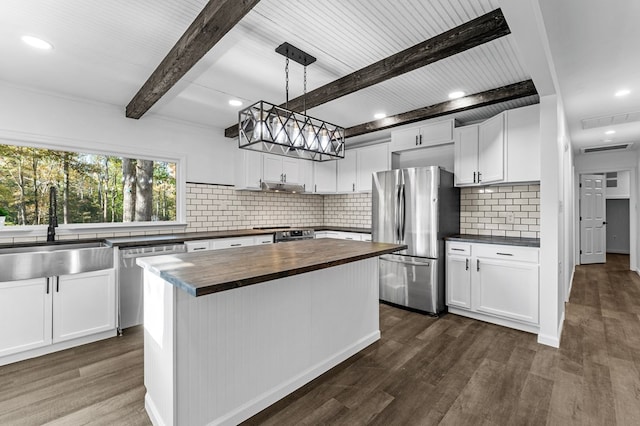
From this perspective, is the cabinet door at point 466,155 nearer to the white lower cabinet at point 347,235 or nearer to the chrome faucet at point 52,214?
the white lower cabinet at point 347,235

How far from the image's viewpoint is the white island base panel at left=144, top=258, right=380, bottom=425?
1.64 m

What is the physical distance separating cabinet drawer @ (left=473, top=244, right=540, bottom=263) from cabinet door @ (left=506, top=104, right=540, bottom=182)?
2.54 feet

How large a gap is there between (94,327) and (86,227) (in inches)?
44.9

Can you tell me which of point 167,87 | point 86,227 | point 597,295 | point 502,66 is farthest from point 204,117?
point 597,295

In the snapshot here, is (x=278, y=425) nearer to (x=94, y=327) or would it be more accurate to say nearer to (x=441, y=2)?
(x=94, y=327)

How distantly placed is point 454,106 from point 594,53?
121 centimetres

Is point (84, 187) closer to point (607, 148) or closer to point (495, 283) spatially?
point (495, 283)

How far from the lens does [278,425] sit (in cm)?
183

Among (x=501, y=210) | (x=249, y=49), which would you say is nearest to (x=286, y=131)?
(x=249, y=49)

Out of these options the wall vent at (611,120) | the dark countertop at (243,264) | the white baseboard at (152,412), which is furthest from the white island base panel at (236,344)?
the wall vent at (611,120)

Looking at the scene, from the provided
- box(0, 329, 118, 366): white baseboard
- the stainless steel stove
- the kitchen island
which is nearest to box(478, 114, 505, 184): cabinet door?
the kitchen island

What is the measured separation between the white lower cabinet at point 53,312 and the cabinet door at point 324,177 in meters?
3.32

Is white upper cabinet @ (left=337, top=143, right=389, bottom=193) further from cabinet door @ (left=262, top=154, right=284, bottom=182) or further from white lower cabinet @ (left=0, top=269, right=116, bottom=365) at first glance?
white lower cabinet @ (left=0, top=269, right=116, bottom=365)

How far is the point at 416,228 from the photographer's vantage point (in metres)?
3.79
